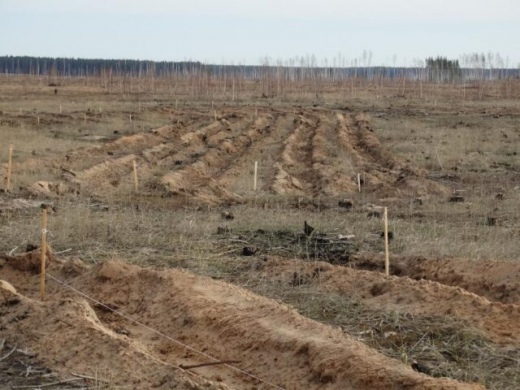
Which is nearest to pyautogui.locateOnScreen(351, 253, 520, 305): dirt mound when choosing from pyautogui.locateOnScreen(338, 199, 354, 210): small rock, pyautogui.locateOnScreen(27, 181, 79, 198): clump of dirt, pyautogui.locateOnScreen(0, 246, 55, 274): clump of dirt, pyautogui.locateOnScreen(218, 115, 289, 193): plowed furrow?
pyautogui.locateOnScreen(0, 246, 55, 274): clump of dirt

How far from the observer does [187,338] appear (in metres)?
8.08

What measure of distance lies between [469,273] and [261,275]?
246 centimetres

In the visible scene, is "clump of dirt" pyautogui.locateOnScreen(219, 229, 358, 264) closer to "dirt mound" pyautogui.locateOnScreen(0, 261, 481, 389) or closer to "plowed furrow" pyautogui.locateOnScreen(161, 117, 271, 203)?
"dirt mound" pyautogui.locateOnScreen(0, 261, 481, 389)

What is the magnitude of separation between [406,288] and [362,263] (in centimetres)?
248

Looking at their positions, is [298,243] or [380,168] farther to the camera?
[380,168]

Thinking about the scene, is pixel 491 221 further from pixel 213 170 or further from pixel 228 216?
pixel 213 170

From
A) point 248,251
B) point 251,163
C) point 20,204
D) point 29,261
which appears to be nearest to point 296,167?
point 251,163

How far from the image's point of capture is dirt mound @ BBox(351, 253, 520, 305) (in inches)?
368

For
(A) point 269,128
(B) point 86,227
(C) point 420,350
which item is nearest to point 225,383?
A: (C) point 420,350

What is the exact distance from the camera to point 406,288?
894cm

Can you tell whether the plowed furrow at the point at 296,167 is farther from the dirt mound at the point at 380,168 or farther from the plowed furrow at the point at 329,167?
the dirt mound at the point at 380,168

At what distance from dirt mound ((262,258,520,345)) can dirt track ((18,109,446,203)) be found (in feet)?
27.8

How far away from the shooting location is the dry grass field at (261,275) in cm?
689

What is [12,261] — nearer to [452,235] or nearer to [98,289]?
[98,289]
